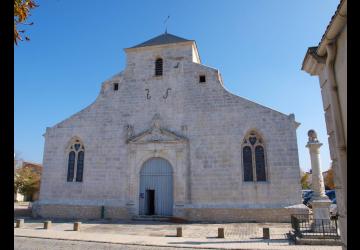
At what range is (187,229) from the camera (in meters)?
12.7

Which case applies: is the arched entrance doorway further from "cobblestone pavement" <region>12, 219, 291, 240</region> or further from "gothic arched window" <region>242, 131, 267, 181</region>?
"gothic arched window" <region>242, 131, 267, 181</region>

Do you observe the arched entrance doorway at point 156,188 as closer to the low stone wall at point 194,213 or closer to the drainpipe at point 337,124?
Result: the low stone wall at point 194,213

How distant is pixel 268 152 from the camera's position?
49.3ft

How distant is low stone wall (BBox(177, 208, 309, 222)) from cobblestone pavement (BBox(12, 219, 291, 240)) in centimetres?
56

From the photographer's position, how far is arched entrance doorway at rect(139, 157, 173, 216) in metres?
15.9

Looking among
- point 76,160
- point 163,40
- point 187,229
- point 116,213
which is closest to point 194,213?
point 187,229

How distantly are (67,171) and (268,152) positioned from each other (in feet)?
38.7

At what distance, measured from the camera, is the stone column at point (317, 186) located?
10.2 meters

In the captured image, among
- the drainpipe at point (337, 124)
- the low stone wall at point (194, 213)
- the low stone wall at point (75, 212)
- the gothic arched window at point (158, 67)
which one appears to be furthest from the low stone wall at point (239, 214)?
the drainpipe at point (337, 124)

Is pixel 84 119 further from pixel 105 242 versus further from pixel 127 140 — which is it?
pixel 105 242

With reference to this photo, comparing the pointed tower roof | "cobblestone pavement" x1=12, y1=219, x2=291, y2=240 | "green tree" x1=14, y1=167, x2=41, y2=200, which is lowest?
"cobblestone pavement" x1=12, y1=219, x2=291, y2=240

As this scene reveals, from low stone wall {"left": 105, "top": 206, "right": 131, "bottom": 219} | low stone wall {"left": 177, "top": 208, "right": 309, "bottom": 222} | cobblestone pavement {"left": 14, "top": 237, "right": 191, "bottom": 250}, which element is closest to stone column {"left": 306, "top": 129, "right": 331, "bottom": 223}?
low stone wall {"left": 177, "top": 208, "right": 309, "bottom": 222}

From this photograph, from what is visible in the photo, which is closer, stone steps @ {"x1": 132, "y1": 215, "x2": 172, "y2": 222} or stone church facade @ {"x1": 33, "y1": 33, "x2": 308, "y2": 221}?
stone church facade @ {"x1": 33, "y1": 33, "x2": 308, "y2": 221}

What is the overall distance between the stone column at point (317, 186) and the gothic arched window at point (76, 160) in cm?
1269
